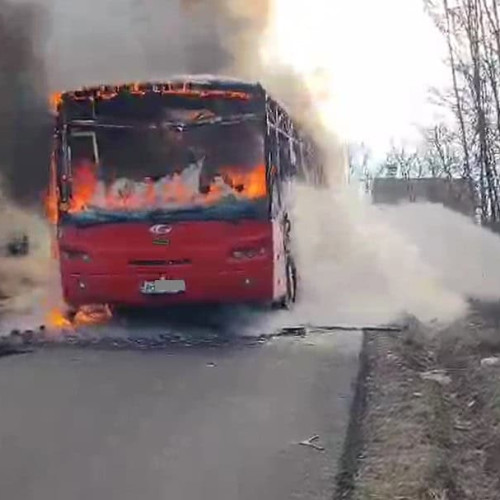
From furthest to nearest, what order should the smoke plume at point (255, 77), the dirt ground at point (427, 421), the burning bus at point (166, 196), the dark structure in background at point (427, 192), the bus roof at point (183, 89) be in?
the dark structure in background at point (427, 192)
the smoke plume at point (255, 77)
the bus roof at point (183, 89)
the burning bus at point (166, 196)
the dirt ground at point (427, 421)

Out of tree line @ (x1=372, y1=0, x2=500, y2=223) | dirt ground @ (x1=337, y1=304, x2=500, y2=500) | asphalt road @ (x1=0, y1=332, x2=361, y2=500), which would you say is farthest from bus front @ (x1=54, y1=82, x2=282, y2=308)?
tree line @ (x1=372, y1=0, x2=500, y2=223)

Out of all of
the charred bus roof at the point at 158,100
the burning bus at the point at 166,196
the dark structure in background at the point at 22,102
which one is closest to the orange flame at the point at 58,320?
the burning bus at the point at 166,196

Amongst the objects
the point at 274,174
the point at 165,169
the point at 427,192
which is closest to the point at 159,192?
the point at 165,169

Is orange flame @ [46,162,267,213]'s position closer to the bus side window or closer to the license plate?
the bus side window

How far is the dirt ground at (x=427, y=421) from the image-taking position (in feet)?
18.9

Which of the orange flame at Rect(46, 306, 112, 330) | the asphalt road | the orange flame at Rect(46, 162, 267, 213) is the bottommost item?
the asphalt road

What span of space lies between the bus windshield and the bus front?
1cm

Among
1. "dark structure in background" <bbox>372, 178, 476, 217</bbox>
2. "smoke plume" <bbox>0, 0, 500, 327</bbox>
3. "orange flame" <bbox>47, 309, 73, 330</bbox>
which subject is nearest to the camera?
"orange flame" <bbox>47, 309, 73, 330</bbox>

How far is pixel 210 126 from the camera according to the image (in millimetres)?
11500

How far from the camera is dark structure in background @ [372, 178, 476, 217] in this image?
35800 millimetres

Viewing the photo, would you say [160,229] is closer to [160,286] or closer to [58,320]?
[160,286]

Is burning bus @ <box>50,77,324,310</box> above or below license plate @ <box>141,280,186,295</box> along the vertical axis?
above

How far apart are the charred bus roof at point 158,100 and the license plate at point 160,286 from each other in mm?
1735

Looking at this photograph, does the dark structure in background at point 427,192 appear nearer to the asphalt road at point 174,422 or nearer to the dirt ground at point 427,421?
the dirt ground at point 427,421
